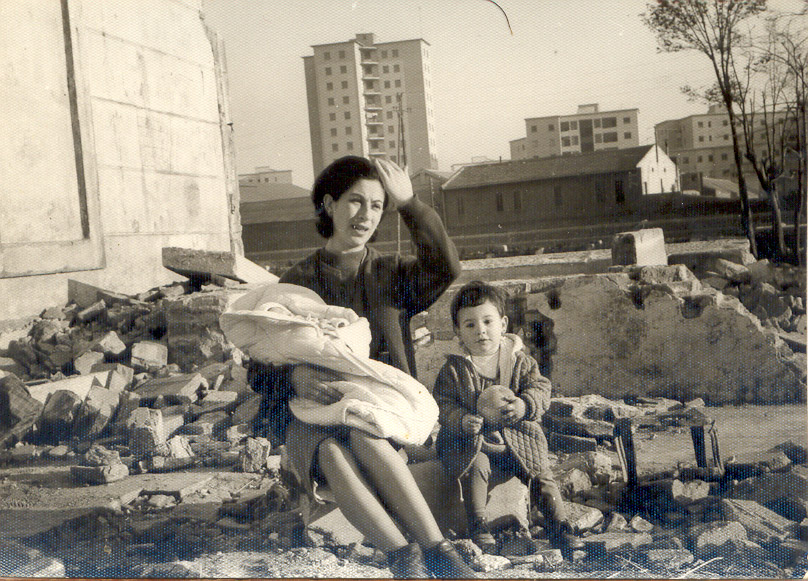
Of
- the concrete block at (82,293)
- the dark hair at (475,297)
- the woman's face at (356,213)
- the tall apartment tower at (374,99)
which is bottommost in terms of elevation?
the dark hair at (475,297)

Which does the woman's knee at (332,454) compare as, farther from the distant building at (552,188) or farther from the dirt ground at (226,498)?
the distant building at (552,188)

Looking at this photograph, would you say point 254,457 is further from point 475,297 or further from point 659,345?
point 659,345

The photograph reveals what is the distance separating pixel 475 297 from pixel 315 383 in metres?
0.77

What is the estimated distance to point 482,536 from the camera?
3457 millimetres

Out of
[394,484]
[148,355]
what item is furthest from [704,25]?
[148,355]

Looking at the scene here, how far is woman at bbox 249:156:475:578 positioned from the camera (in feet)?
10.7

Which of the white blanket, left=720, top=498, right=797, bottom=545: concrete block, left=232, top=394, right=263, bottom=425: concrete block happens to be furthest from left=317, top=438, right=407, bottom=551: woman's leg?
left=232, top=394, right=263, bottom=425: concrete block

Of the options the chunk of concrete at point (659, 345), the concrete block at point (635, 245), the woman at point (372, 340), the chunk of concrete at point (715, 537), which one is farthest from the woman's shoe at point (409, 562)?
the concrete block at point (635, 245)

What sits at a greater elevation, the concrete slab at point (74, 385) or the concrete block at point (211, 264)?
the concrete block at point (211, 264)

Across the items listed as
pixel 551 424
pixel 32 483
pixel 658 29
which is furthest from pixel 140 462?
pixel 658 29

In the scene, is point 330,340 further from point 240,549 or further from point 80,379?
point 80,379

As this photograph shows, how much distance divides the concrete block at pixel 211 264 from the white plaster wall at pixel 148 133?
9 centimetres

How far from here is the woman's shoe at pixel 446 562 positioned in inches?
130

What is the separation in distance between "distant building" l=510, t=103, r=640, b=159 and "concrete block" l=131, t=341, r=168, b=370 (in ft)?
10.1
